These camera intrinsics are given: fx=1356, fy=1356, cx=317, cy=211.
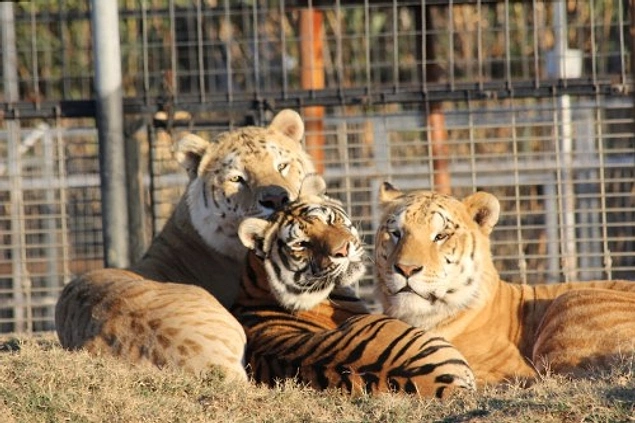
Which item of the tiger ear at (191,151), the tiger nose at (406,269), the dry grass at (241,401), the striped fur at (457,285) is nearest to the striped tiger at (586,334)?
the striped fur at (457,285)

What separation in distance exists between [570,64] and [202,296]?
180 inches

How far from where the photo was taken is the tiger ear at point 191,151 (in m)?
6.57

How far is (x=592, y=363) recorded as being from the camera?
5.31m

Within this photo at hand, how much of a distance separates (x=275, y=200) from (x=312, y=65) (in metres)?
2.46

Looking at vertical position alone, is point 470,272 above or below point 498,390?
above

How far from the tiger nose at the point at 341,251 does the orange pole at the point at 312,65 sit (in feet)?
9.64

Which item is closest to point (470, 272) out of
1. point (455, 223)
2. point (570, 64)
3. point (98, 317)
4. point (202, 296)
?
point (455, 223)

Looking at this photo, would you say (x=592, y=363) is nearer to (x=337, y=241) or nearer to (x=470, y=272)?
(x=470, y=272)

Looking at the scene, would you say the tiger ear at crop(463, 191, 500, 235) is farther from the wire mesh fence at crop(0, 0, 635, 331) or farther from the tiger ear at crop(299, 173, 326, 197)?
the wire mesh fence at crop(0, 0, 635, 331)

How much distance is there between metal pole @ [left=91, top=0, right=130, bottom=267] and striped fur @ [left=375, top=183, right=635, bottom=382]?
2297mm

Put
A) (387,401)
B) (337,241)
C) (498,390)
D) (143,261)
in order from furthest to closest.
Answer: (143,261) → (337,241) → (498,390) → (387,401)

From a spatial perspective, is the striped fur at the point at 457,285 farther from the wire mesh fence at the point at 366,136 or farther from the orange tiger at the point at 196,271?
the wire mesh fence at the point at 366,136

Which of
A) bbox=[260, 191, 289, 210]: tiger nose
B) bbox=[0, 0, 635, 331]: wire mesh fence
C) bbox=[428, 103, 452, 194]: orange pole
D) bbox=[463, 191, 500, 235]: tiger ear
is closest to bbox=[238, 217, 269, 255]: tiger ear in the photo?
bbox=[260, 191, 289, 210]: tiger nose

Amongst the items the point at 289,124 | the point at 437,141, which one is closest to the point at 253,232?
the point at 289,124
